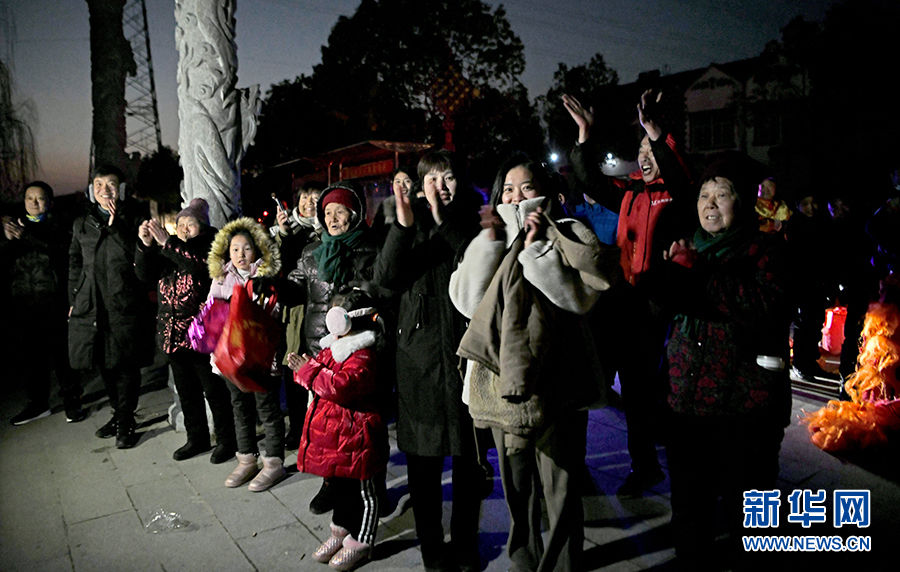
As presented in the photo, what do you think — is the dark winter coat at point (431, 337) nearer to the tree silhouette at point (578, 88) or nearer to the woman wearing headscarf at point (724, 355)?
the woman wearing headscarf at point (724, 355)

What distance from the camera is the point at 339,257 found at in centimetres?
335

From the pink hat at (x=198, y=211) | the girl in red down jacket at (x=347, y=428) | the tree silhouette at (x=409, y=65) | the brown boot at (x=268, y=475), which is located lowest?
the brown boot at (x=268, y=475)

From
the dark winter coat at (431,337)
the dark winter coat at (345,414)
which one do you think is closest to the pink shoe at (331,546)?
the dark winter coat at (345,414)

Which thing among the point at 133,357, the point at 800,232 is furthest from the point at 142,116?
the point at 800,232

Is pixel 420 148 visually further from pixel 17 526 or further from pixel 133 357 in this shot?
pixel 17 526

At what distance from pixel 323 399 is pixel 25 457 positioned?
344 centimetres

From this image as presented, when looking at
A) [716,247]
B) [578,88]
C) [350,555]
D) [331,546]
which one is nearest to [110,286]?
[331,546]

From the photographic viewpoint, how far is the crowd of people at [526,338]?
2463 mm

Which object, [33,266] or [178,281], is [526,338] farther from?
[33,266]

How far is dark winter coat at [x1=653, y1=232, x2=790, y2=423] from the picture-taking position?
2590 mm

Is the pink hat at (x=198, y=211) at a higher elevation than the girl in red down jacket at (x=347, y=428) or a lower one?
higher

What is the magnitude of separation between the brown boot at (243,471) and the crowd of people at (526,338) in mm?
13

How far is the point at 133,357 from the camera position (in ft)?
16.4

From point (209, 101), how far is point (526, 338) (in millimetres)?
4213
